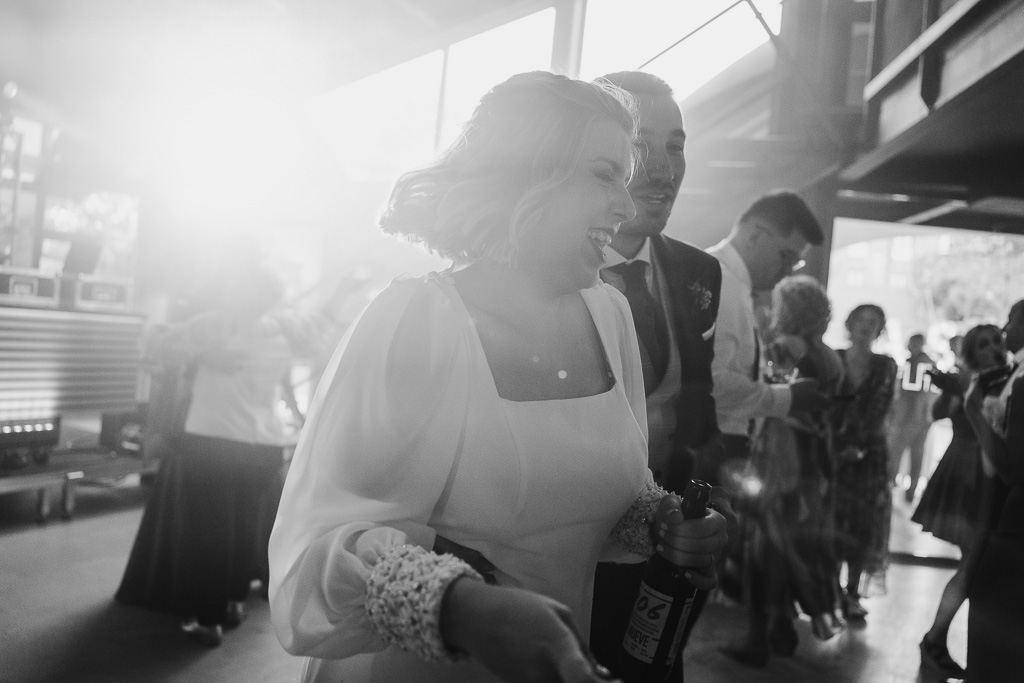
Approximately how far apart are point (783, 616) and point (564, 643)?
3280 millimetres

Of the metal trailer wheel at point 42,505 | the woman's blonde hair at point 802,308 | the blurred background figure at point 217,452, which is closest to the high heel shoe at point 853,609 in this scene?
the woman's blonde hair at point 802,308

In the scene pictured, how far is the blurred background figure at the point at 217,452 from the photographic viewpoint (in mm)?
3439

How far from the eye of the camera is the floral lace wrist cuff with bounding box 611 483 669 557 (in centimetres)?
108

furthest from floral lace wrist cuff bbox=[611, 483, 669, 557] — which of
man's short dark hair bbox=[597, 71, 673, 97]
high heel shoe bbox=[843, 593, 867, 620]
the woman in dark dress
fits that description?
high heel shoe bbox=[843, 593, 867, 620]

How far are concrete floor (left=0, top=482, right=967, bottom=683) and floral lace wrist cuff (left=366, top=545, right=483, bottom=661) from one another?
2.58m

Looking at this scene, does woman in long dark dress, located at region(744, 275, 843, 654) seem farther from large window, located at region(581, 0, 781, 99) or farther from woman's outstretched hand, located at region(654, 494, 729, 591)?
woman's outstretched hand, located at region(654, 494, 729, 591)

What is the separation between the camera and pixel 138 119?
24.6 ft

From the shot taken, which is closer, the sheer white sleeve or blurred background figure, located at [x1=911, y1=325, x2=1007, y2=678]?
the sheer white sleeve

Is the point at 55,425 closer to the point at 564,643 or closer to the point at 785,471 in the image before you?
the point at 785,471

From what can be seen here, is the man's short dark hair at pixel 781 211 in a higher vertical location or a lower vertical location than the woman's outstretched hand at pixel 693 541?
higher

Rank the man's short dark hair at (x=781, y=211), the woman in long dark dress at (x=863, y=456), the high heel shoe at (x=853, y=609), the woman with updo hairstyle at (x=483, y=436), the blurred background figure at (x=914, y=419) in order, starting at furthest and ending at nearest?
the blurred background figure at (x=914, y=419), the high heel shoe at (x=853, y=609), the woman in long dark dress at (x=863, y=456), the man's short dark hair at (x=781, y=211), the woman with updo hairstyle at (x=483, y=436)

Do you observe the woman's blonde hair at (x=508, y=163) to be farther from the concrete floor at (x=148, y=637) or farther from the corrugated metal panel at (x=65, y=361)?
the corrugated metal panel at (x=65, y=361)

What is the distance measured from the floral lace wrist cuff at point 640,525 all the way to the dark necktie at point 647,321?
557mm

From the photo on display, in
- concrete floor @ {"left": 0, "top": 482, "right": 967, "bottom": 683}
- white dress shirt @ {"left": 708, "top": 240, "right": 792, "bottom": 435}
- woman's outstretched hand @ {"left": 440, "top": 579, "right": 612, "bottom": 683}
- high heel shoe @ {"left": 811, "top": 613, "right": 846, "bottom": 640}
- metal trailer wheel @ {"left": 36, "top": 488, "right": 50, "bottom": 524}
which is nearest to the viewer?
woman's outstretched hand @ {"left": 440, "top": 579, "right": 612, "bottom": 683}
